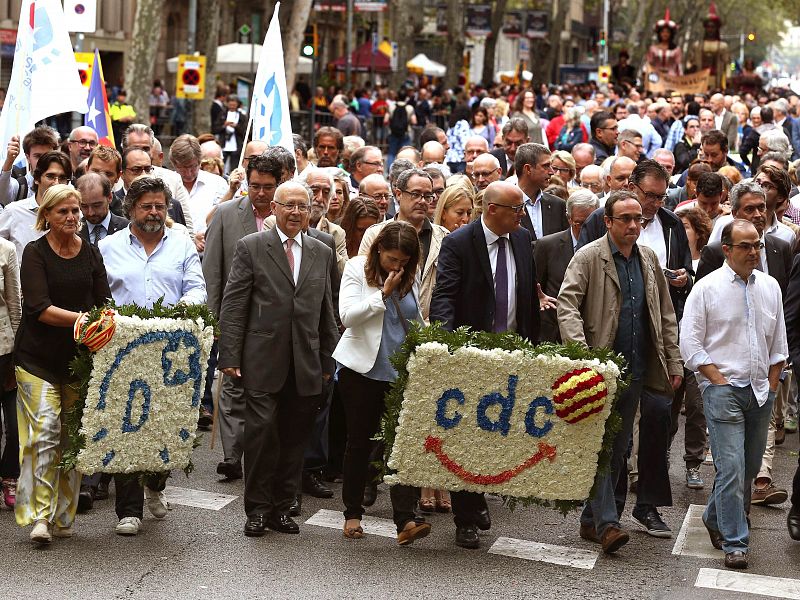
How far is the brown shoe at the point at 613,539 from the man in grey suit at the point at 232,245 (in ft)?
8.57

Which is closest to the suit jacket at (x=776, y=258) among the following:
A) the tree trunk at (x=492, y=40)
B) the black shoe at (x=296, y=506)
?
the black shoe at (x=296, y=506)

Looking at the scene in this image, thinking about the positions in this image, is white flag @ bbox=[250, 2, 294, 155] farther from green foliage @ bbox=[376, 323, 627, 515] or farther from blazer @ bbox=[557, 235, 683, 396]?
green foliage @ bbox=[376, 323, 627, 515]

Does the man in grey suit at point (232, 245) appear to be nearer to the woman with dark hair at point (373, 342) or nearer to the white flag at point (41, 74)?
the woman with dark hair at point (373, 342)

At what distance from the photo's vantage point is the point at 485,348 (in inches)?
324

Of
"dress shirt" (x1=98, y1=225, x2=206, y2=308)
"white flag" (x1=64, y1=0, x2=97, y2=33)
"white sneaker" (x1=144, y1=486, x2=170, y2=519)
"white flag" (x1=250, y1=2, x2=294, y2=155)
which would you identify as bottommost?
"white sneaker" (x1=144, y1=486, x2=170, y2=519)

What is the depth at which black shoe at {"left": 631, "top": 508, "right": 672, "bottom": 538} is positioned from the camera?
909cm

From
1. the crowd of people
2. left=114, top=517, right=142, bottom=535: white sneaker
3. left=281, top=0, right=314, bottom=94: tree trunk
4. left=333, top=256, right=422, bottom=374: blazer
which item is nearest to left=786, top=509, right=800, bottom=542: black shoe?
the crowd of people

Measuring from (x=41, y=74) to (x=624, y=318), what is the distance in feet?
19.5

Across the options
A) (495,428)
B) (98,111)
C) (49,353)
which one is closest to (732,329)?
(495,428)

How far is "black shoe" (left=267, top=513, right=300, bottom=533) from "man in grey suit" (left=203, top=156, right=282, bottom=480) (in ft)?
4.24

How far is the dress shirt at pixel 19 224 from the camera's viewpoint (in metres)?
9.92

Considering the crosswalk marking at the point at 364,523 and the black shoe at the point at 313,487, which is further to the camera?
the black shoe at the point at 313,487

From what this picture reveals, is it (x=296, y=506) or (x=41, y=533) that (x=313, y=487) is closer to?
(x=296, y=506)

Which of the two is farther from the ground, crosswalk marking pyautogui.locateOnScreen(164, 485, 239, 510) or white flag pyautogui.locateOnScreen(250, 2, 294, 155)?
white flag pyautogui.locateOnScreen(250, 2, 294, 155)
